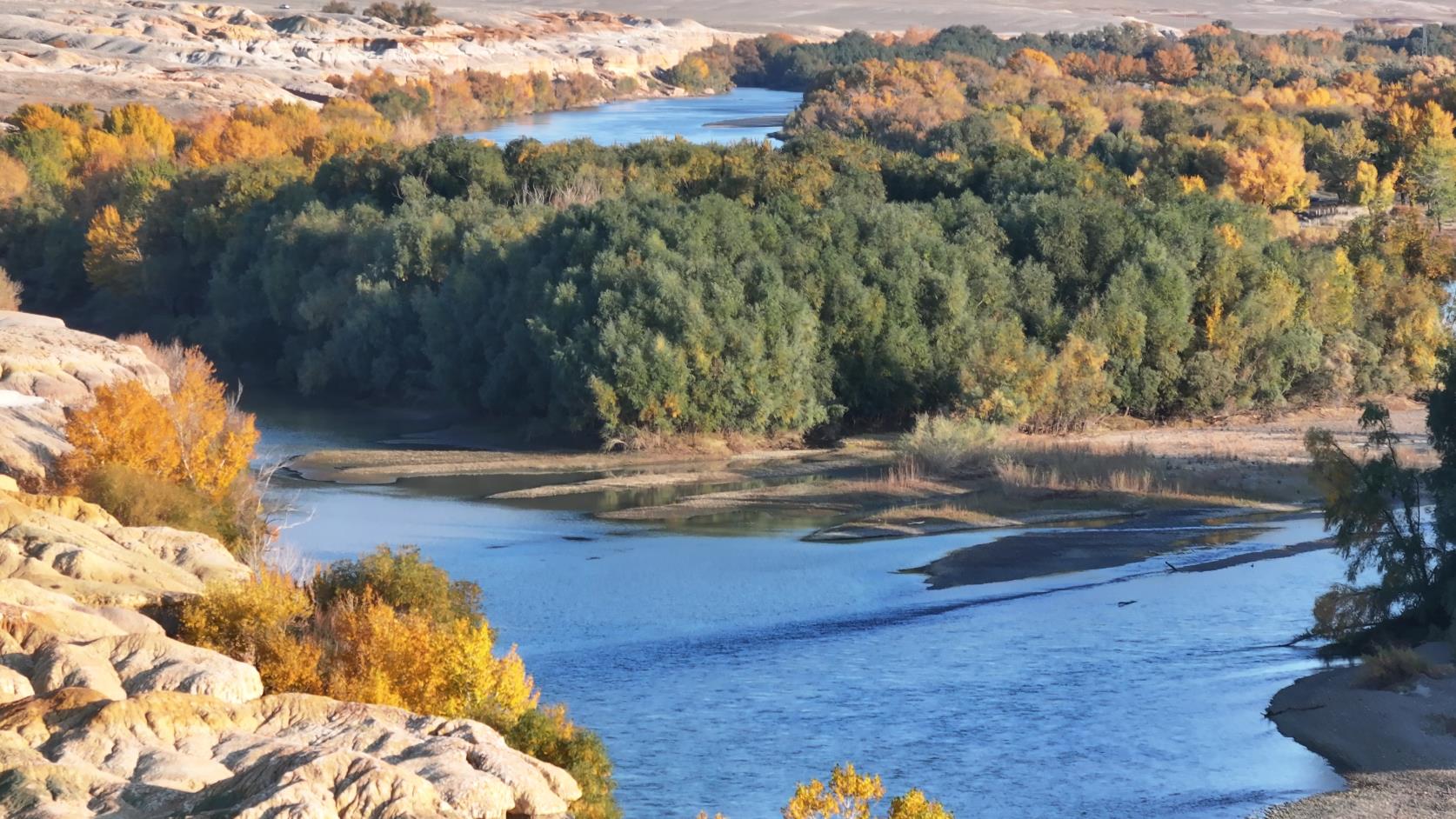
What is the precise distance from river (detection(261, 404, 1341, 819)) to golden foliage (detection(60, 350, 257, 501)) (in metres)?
2.75

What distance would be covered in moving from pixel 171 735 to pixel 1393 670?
18274mm

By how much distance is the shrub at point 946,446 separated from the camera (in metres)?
50.1

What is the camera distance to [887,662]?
32156mm

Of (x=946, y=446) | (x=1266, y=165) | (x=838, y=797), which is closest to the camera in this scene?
(x=838, y=797)

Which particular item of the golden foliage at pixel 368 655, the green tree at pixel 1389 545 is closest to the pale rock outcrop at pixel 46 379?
the golden foliage at pixel 368 655

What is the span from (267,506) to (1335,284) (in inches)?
1403

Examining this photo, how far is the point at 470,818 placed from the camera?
19.6 metres

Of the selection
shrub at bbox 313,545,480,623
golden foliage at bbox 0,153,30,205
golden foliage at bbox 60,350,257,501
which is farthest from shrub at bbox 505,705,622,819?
golden foliage at bbox 0,153,30,205

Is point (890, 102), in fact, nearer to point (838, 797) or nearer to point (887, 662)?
point (887, 662)

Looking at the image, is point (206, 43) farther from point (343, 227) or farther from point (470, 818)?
point (470, 818)

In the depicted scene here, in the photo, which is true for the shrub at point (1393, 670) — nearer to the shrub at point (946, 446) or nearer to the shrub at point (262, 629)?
the shrub at point (262, 629)

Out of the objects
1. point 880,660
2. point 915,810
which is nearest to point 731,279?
point 880,660

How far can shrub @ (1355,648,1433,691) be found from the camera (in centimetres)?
2920

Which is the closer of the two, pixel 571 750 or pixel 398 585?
pixel 571 750
